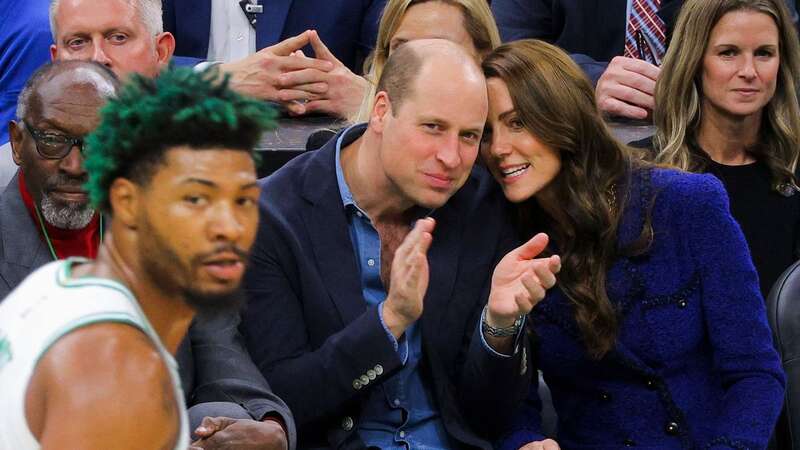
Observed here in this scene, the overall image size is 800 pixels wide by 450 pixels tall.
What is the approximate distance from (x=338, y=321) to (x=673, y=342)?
807mm

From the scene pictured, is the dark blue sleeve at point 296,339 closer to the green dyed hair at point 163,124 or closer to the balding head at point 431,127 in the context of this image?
the balding head at point 431,127

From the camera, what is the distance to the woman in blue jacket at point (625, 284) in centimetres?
310

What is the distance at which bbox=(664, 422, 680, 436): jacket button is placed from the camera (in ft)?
10.2

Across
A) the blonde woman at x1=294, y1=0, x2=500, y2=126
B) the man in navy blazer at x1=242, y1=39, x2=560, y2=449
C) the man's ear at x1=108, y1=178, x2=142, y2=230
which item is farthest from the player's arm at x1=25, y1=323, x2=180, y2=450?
the blonde woman at x1=294, y1=0, x2=500, y2=126

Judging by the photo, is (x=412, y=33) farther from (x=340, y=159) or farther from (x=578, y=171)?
(x=578, y=171)

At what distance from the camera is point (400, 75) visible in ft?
10.2

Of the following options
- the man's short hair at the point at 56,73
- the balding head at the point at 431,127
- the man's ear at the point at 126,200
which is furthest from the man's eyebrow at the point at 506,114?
the man's ear at the point at 126,200

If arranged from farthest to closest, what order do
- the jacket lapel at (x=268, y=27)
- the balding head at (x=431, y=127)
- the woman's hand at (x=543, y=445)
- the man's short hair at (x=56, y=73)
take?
the jacket lapel at (x=268, y=27) → the woman's hand at (x=543, y=445) → the balding head at (x=431, y=127) → the man's short hair at (x=56, y=73)

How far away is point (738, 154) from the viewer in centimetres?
390

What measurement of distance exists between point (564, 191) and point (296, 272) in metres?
0.68

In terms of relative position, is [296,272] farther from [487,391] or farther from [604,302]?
[604,302]

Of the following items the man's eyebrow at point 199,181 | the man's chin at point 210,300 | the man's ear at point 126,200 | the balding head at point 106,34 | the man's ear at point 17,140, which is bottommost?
the balding head at point 106,34

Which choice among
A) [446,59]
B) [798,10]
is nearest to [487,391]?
[446,59]

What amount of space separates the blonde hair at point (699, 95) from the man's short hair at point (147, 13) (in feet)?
4.84
